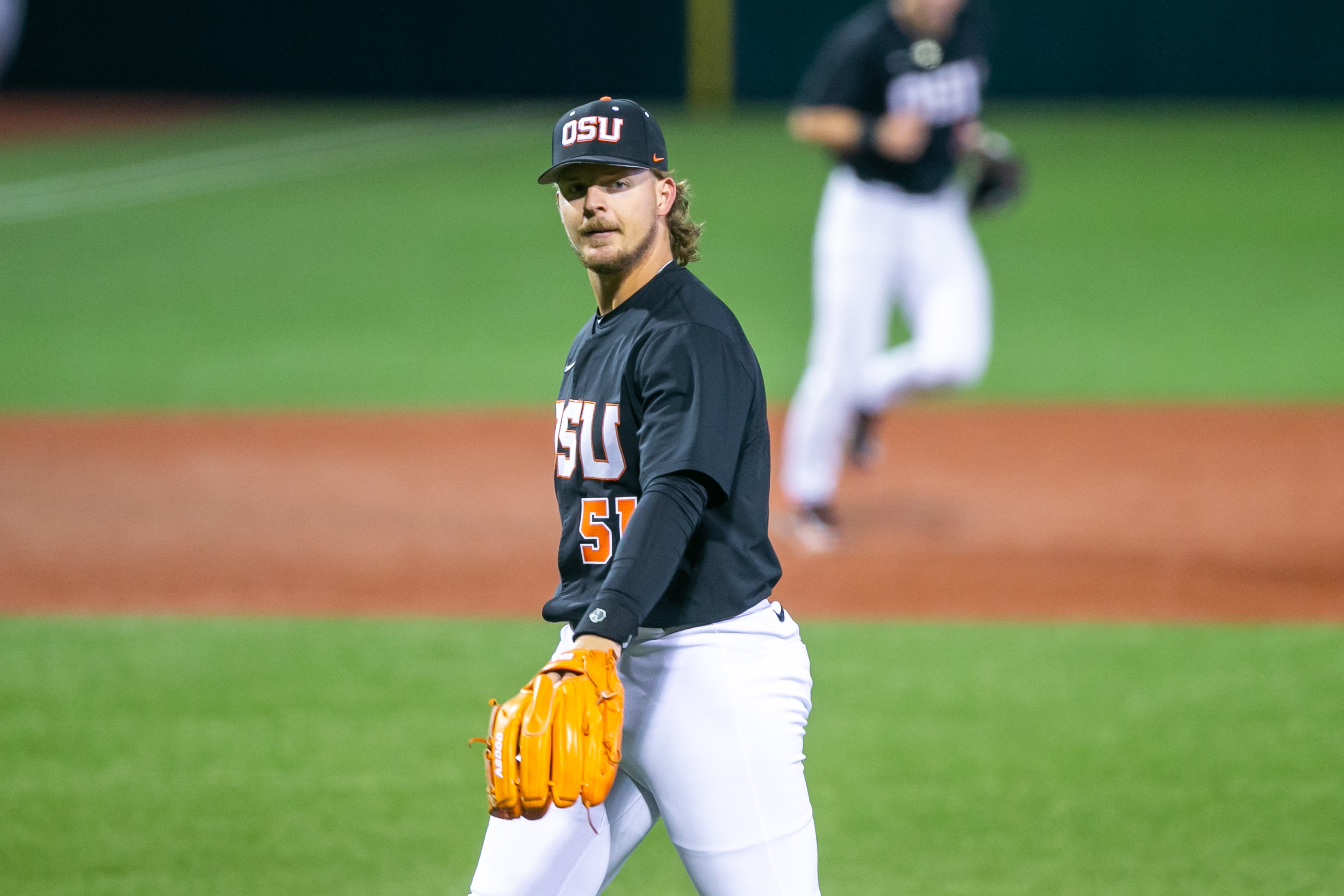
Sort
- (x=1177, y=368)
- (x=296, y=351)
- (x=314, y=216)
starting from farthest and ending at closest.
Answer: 1. (x=314, y=216)
2. (x=296, y=351)
3. (x=1177, y=368)

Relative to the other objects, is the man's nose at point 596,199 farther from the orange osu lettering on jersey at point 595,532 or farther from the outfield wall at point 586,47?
the outfield wall at point 586,47

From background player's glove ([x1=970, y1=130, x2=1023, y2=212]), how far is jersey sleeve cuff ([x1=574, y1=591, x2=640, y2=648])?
5.84m

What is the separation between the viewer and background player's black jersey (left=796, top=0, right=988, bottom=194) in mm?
6891

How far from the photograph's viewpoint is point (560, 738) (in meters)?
2.47

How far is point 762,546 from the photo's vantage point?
2.81 meters

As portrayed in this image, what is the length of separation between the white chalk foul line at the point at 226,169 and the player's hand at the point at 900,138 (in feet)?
40.1

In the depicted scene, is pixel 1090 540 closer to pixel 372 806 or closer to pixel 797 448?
pixel 797 448

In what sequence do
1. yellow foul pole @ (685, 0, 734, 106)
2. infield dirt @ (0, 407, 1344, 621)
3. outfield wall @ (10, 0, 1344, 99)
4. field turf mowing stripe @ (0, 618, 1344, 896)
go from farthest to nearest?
yellow foul pole @ (685, 0, 734, 106), outfield wall @ (10, 0, 1344, 99), infield dirt @ (0, 407, 1344, 621), field turf mowing stripe @ (0, 618, 1344, 896)

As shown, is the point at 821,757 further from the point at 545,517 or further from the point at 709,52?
the point at 709,52

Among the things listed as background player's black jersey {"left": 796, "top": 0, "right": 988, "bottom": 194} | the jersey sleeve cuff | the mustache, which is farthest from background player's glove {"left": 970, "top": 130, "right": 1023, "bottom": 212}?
the jersey sleeve cuff

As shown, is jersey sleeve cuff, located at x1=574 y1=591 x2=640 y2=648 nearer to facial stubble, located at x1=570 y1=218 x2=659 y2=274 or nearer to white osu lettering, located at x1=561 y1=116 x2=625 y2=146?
facial stubble, located at x1=570 y1=218 x2=659 y2=274

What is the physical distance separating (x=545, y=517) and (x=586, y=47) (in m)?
19.2

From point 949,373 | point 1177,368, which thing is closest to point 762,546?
point 949,373

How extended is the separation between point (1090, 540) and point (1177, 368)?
155 inches
